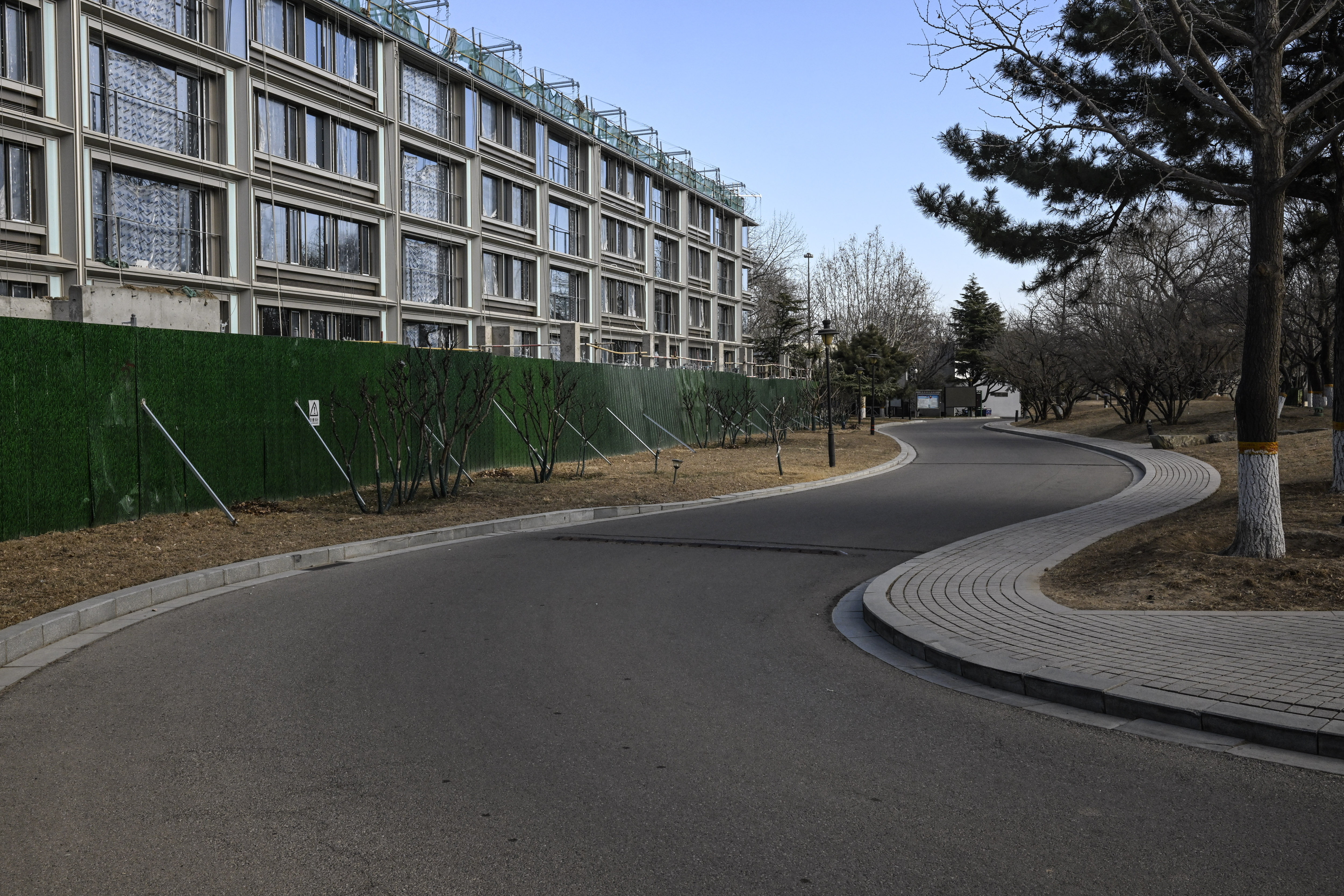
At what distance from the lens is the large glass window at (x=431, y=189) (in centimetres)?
3288

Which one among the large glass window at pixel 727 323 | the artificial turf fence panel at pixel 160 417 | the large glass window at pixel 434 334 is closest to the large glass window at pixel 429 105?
the large glass window at pixel 434 334

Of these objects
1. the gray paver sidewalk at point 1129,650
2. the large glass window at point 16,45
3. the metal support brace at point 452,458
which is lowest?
the gray paver sidewalk at point 1129,650

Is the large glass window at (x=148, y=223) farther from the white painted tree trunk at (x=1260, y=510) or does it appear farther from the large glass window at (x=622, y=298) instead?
the large glass window at (x=622, y=298)

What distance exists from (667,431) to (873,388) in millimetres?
27816

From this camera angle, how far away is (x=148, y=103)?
77.7ft

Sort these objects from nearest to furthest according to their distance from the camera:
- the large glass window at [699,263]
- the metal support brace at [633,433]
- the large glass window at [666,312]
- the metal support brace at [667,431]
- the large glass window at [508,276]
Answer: the metal support brace at [633,433] → the metal support brace at [667,431] → the large glass window at [508,276] → the large glass window at [666,312] → the large glass window at [699,263]

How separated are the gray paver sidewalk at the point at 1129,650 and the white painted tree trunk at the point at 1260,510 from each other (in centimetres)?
174

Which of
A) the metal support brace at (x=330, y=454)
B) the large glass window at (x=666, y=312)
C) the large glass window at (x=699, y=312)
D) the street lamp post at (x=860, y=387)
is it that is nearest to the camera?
the metal support brace at (x=330, y=454)

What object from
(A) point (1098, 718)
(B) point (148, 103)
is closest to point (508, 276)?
(B) point (148, 103)

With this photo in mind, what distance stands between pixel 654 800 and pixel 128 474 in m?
10.6

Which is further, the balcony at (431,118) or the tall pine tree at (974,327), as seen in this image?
the tall pine tree at (974,327)

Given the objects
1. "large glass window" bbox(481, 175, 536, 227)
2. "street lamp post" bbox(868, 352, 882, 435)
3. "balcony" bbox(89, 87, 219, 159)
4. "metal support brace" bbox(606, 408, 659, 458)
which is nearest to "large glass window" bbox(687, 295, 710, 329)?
"street lamp post" bbox(868, 352, 882, 435)

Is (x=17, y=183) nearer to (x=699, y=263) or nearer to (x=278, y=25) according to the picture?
(x=278, y=25)

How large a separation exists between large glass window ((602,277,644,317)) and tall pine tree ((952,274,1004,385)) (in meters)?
46.3
